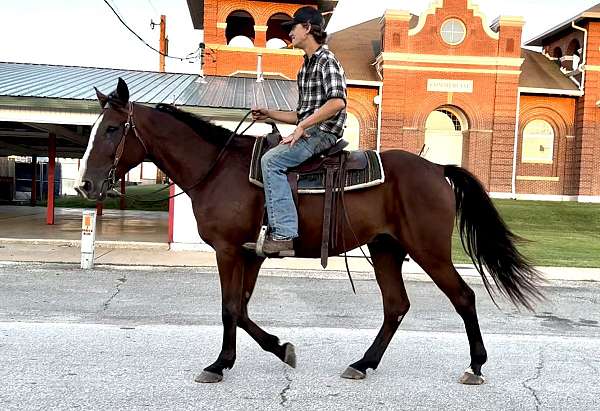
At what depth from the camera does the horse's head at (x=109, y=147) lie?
4.11 meters

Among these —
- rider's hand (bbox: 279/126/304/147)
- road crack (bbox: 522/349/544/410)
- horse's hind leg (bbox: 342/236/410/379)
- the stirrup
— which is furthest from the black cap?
road crack (bbox: 522/349/544/410)

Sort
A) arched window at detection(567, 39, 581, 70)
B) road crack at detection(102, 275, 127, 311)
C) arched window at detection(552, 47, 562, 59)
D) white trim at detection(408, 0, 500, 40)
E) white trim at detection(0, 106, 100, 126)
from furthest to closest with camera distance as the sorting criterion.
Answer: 1. arched window at detection(552, 47, 562, 59)
2. arched window at detection(567, 39, 581, 70)
3. white trim at detection(408, 0, 500, 40)
4. white trim at detection(0, 106, 100, 126)
5. road crack at detection(102, 275, 127, 311)

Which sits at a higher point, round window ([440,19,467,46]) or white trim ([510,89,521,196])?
round window ([440,19,467,46])

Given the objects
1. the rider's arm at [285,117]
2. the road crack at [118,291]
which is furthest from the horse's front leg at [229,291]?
the road crack at [118,291]

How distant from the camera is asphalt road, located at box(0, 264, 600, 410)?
3854 millimetres

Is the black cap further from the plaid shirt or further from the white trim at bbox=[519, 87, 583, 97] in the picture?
the white trim at bbox=[519, 87, 583, 97]

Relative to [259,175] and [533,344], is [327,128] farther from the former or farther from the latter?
[533,344]

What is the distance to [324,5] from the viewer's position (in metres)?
27.9

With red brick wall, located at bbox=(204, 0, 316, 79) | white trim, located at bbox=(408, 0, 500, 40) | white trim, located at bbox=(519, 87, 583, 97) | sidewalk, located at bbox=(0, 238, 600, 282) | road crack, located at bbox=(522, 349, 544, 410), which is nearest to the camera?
road crack, located at bbox=(522, 349, 544, 410)

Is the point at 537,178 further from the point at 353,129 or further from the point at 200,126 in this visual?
the point at 200,126

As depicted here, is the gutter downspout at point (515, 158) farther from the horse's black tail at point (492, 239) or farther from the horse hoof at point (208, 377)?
the horse hoof at point (208, 377)

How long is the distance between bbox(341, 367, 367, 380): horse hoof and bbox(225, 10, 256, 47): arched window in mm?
26350

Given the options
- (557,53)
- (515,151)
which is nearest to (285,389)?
(515,151)

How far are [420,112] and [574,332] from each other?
970 inches
